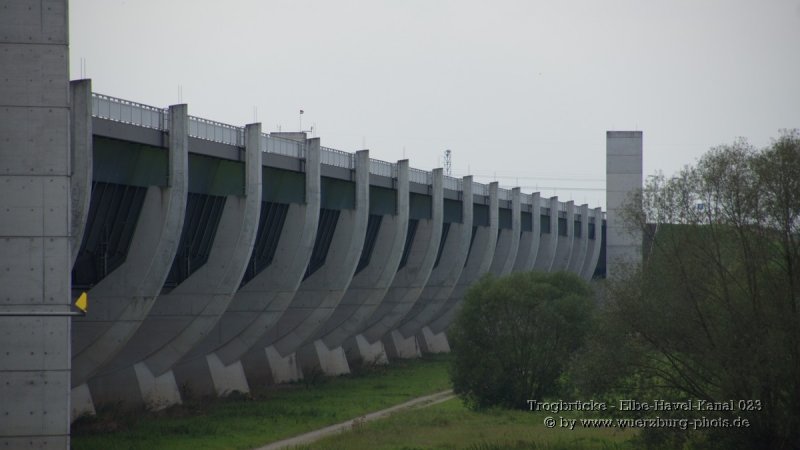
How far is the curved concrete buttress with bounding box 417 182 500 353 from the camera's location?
257 ft

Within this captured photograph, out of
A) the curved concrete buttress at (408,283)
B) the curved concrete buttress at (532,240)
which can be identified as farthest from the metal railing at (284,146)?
the curved concrete buttress at (532,240)

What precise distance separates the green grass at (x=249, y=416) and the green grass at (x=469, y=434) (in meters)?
2.53

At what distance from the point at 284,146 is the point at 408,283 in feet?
66.0

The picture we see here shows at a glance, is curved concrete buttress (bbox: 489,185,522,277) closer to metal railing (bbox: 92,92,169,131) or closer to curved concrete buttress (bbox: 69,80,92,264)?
metal railing (bbox: 92,92,169,131)

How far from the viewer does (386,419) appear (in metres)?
44.3

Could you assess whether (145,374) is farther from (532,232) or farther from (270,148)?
(532,232)

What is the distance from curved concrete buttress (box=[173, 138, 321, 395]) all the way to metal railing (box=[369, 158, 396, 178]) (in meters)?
8.16

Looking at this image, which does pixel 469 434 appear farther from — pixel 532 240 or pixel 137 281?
pixel 532 240

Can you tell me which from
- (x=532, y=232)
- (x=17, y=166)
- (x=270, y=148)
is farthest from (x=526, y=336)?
(x=532, y=232)

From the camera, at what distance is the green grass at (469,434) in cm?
3619

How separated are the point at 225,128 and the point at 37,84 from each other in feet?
50.4

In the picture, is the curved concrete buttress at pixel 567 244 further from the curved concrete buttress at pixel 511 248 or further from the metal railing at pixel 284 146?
the metal railing at pixel 284 146

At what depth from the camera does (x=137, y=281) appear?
40.3 m

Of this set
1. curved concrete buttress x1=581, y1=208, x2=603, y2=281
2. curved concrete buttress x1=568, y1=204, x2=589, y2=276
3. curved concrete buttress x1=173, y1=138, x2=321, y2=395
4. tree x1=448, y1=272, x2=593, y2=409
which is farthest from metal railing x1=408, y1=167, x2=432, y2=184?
curved concrete buttress x1=581, y1=208, x2=603, y2=281
